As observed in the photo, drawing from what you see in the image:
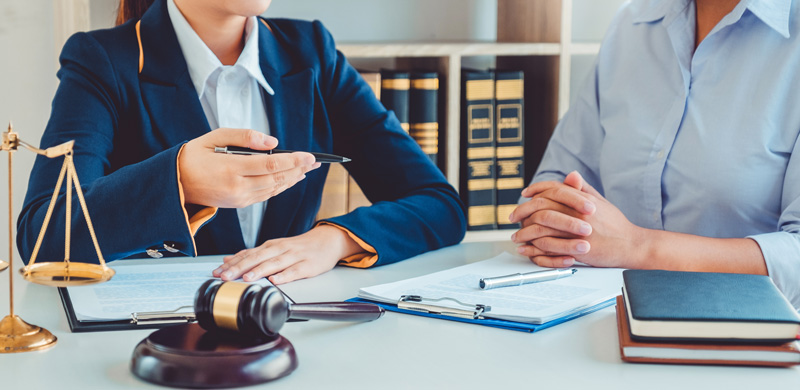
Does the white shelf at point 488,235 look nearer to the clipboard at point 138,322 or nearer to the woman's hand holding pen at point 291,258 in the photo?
the woman's hand holding pen at point 291,258

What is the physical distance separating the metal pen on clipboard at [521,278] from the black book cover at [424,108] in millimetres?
1143

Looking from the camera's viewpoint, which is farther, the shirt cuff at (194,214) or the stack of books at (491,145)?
the stack of books at (491,145)

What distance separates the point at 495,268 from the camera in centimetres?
119

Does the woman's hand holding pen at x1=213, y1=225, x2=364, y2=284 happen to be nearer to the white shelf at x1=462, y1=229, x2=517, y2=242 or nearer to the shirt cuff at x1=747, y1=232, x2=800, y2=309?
the shirt cuff at x1=747, y1=232, x2=800, y2=309

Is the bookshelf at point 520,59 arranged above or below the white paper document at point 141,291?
above

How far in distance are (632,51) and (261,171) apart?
958mm

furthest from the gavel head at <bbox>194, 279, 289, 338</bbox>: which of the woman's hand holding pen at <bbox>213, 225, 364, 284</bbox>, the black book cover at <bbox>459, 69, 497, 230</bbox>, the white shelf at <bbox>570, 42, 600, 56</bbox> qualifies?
the white shelf at <bbox>570, 42, 600, 56</bbox>

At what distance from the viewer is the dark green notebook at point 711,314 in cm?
77

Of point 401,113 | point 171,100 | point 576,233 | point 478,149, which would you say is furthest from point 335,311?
Result: point 478,149

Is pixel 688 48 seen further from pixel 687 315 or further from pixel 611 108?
pixel 687 315

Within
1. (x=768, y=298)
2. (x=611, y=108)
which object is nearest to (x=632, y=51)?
(x=611, y=108)

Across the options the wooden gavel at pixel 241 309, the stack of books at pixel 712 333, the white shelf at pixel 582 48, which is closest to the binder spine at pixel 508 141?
the white shelf at pixel 582 48

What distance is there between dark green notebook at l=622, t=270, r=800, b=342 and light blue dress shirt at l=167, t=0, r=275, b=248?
32.6 inches

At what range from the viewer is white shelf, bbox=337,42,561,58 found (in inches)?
84.2
